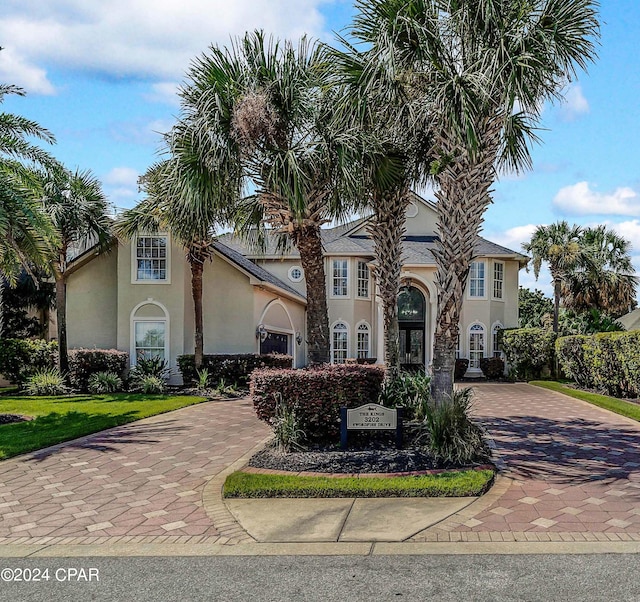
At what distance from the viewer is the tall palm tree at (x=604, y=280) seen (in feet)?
105

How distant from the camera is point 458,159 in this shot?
386 inches

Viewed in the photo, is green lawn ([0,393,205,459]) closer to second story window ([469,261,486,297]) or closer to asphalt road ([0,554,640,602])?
asphalt road ([0,554,640,602])

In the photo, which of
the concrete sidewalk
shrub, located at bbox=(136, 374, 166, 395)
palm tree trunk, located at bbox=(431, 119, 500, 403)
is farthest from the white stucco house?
the concrete sidewalk

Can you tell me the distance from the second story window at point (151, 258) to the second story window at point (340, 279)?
31.3 feet

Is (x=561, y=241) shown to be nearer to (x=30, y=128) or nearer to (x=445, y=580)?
(x=30, y=128)

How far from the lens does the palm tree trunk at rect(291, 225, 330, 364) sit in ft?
36.8

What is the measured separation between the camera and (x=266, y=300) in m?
23.6

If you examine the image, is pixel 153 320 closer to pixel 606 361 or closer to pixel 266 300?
pixel 266 300

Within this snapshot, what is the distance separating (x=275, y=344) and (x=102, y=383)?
7609 millimetres

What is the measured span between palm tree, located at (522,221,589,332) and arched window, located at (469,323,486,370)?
3.92m

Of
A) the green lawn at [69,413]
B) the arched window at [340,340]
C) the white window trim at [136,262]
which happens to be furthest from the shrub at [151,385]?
the arched window at [340,340]

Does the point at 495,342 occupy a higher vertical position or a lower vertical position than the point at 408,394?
higher

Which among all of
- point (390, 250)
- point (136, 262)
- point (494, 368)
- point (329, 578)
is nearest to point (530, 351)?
point (494, 368)

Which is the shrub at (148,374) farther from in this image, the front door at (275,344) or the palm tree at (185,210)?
the front door at (275,344)
